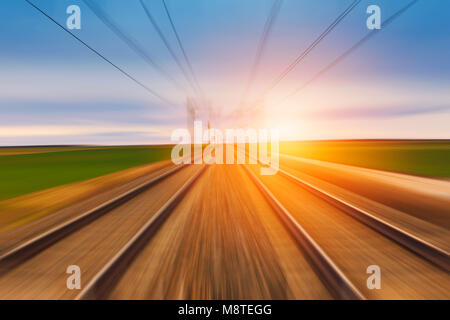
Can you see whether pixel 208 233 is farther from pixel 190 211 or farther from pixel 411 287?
pixel 411 287

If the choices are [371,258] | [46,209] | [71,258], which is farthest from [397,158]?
[71,258]

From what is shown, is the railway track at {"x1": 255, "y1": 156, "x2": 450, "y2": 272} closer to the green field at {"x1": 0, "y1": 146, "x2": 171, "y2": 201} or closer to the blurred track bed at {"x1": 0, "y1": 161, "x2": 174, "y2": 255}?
the blurred track bed at {"x1": 0, "y1": 161, "x2": 174, "y2": 255}

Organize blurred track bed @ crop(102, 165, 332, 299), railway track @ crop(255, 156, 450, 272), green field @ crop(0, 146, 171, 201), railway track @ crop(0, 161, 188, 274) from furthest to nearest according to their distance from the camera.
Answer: green field @ crop(0, 146, 171, 201), railway track @ crop(0, 161, 188, 274), railway track @ crop(255, 156, 450, 272), blurred track bed @ crop(102, 165, 332, 299)

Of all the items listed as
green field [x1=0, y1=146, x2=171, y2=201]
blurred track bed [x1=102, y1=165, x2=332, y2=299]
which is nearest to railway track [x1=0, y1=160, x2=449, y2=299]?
blurred track bed [x1=102, y1=165, x2=332, y2=299]

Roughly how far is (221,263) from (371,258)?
2.59 meters

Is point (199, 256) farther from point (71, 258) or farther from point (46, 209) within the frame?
point (46, 209)

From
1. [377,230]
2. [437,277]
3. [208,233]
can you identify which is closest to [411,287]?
[437,277]

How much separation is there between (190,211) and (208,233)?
1.88 m

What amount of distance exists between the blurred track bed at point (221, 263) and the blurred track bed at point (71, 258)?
25.4 inches

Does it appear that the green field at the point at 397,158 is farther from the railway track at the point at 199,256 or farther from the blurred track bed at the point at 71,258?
the blurred track bed at the point at 71,258

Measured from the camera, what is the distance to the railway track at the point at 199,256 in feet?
10.6

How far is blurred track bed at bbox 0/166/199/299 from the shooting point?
332 centimetres

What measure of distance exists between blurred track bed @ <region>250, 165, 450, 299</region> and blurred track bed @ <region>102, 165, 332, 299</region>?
660 mm

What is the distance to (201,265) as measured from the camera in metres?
3.91
